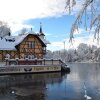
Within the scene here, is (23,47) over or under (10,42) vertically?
under

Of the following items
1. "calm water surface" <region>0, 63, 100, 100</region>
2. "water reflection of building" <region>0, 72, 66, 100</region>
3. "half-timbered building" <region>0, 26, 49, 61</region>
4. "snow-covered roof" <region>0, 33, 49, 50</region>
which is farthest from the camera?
"half-timbered building" <region>0, 26, 49, 61</region>

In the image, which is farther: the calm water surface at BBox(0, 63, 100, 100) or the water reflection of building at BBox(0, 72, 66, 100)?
the water reflection of building at BBox(0, 72, 66, 100)

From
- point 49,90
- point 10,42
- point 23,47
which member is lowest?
point 49,90

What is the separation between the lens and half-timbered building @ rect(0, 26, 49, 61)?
158ft

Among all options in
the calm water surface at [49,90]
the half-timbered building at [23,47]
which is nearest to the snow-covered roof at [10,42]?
the half-timbered building at [23,47]

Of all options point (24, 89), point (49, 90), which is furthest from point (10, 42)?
point (49, 90)

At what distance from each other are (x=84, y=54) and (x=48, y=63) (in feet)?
410

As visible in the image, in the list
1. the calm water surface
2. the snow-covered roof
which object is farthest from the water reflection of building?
the snow-covered roof

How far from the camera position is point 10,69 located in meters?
41.7

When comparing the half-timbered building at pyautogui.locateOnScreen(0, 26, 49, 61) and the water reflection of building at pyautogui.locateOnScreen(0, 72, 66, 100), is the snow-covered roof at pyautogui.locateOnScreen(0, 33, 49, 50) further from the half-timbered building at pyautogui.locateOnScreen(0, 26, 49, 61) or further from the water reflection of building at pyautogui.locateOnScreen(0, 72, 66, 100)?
the water reflection of building at pyautogui.locateOnScreen(0, 72, 66, 100)

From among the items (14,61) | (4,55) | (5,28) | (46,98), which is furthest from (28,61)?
(5,28)

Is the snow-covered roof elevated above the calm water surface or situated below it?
above

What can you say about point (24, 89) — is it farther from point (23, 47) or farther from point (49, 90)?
point (23, 47)

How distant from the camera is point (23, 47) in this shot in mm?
48969
